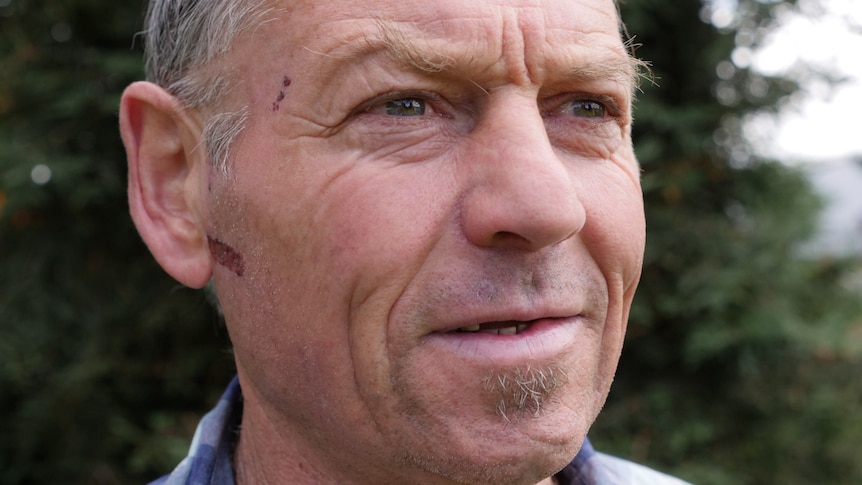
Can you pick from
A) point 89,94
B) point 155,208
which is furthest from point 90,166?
point 155,208

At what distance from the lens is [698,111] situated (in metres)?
3.63

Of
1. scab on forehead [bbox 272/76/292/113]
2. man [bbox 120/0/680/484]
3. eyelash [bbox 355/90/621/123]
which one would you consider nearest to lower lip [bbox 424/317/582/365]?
man [bbox 120/0/680/484]

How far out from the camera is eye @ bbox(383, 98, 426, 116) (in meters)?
1.61

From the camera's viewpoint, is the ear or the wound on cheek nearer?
the wound on cheek

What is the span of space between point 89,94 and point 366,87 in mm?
2518

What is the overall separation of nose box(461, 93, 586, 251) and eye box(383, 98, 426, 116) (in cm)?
14

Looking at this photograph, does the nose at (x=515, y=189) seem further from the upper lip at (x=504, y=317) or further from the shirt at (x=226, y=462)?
the shirt at (x=226, y=462)

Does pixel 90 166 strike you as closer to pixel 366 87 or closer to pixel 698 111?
pixel 366 87

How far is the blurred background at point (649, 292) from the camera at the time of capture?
355 centimetres

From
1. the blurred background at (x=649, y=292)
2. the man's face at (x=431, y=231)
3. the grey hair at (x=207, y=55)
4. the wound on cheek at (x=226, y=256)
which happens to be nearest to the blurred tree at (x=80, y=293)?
the blurred background at (x=649, y=292)

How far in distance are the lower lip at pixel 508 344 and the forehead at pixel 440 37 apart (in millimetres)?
518

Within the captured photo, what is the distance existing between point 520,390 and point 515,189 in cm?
39

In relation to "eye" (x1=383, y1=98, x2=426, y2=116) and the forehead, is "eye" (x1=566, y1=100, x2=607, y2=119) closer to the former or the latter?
the forehead

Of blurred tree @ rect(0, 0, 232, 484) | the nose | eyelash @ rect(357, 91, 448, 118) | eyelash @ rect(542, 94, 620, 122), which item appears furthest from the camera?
blurred tree @ rect(0, 0, 232, 484)
